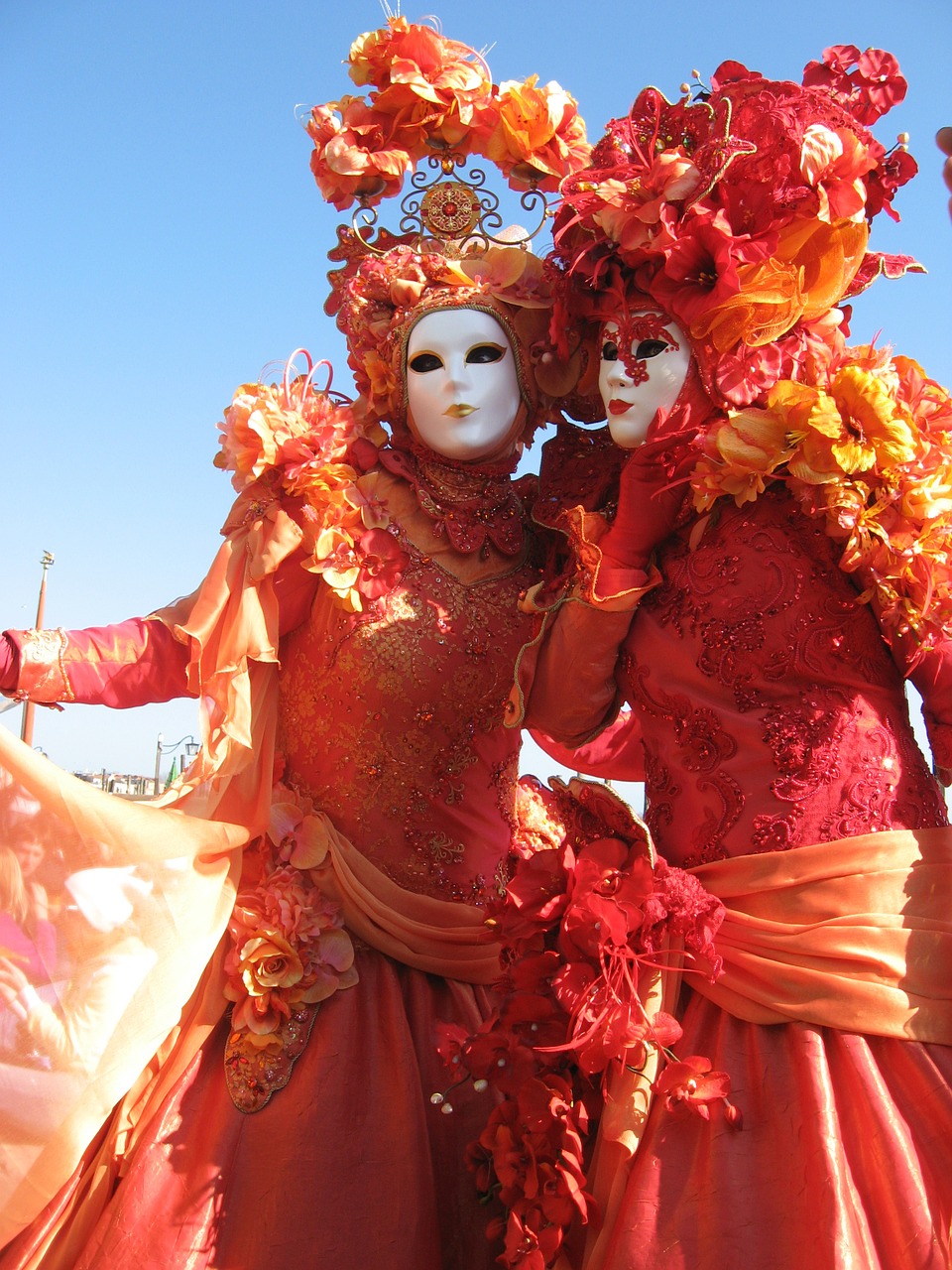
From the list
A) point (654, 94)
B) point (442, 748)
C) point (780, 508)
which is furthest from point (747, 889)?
point (654, 94)

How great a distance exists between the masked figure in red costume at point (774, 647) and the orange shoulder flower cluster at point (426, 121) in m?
0.70

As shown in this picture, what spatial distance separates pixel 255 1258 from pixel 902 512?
199 cm

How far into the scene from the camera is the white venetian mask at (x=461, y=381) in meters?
3.27

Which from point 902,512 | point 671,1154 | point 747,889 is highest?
point 902,512

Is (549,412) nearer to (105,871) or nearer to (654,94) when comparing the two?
(654,94)

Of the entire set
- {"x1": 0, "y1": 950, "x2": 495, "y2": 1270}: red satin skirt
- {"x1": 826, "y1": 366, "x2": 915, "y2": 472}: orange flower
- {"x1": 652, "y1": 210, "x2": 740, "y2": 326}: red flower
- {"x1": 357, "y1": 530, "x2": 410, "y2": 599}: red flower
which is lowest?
{"x1": 0, "y1": 950, "x2": 495, "y2": 1270}: red satin skirt

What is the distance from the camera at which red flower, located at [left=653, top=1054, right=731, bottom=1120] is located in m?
2.27

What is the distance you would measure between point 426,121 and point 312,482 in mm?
1141

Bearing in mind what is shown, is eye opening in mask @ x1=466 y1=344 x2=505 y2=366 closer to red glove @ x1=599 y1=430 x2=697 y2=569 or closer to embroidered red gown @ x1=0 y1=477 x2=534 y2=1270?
embroidered red gown @ x1=0 y1=477 x2=534 y2=1270

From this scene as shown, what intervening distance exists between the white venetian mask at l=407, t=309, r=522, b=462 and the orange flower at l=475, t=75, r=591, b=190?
22.3 inches

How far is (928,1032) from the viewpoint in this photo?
2.28 m

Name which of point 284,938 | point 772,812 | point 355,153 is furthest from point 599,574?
point 355,153

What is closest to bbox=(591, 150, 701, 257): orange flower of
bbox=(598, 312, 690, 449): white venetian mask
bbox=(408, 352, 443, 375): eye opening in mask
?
bbox=(598, 312, 690, 449): white venetian mask

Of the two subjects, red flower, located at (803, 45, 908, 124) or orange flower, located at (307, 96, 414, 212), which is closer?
red flower, located at (803, 45, 908, 124)
